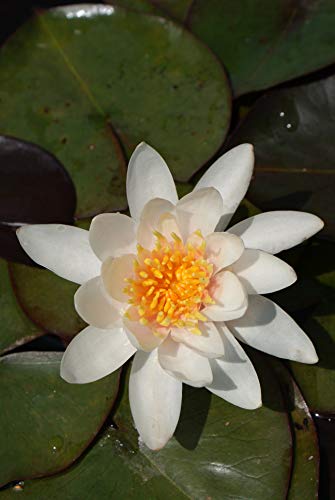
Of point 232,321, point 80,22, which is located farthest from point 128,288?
point 80,22

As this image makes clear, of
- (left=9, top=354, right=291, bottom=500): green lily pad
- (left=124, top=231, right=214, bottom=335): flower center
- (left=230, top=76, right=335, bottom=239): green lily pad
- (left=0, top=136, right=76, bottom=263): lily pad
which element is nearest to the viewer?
(left=124, top=231, right=214, bottom=335): flower center

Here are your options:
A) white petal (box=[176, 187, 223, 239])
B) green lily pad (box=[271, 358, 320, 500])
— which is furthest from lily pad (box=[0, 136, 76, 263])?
green lily pad (box=[271, 358, 320, 500])

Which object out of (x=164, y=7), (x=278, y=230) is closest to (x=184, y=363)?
(x=278, y=230)

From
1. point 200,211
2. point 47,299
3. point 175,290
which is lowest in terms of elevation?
point 47,299

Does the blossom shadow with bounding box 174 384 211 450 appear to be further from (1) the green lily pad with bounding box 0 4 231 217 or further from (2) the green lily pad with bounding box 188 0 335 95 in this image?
(2) the green lily pad with bounding box 188 0 335 95

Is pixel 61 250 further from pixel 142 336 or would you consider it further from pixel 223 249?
pixel 223 249

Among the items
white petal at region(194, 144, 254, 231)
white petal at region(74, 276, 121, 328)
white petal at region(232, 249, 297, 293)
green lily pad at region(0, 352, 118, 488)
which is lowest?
green lily pad at region(0, 352, 118, 488)

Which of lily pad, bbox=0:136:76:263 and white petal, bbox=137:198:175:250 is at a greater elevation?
white petal, bbox=137:198:175:250

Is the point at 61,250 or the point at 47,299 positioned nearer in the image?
the point at 61,250
